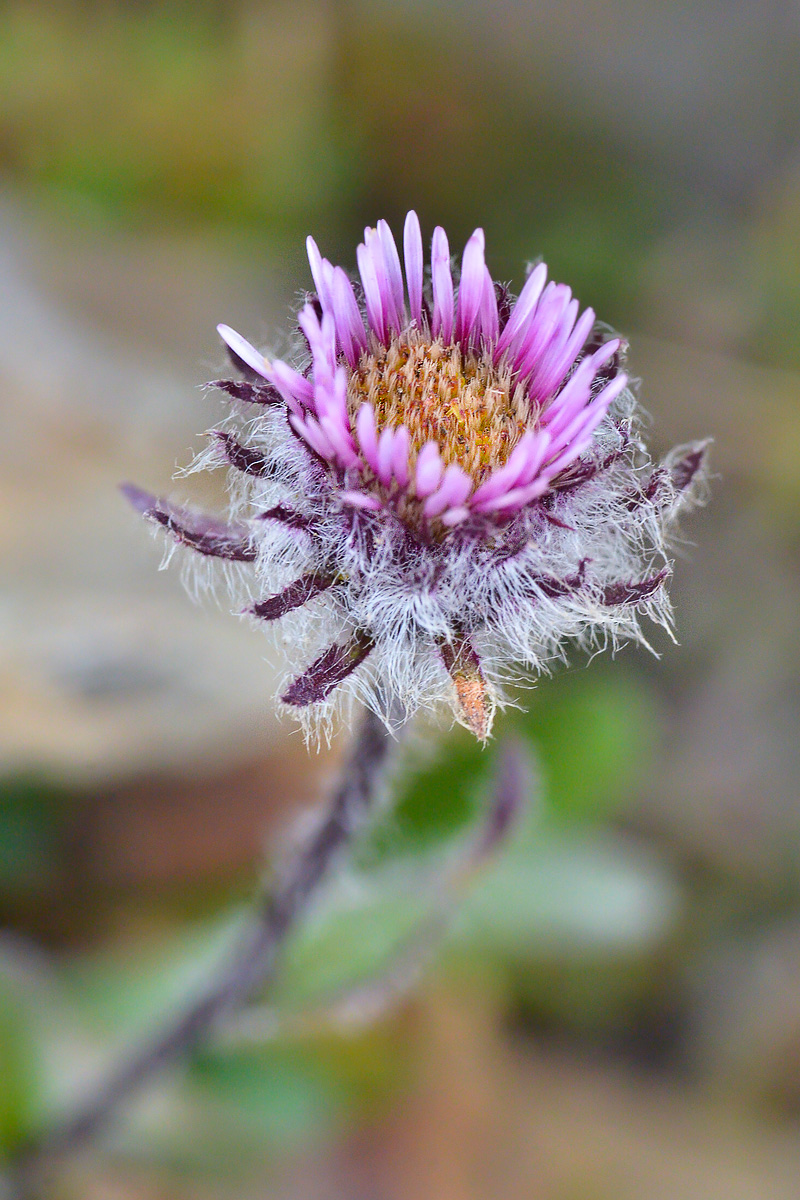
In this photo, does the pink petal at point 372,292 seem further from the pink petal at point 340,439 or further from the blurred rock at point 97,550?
the blurred rock at point 97,550

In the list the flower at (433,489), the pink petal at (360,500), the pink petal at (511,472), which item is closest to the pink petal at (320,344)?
the flower at (433,489)

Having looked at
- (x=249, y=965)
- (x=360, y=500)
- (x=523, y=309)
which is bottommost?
(x=249, y=965)

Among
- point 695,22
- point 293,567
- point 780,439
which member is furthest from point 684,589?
point 695,22

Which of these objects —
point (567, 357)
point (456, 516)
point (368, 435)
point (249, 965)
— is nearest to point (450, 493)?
point (456, 516)

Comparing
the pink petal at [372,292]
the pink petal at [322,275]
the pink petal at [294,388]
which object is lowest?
the pink petal at [294,388]

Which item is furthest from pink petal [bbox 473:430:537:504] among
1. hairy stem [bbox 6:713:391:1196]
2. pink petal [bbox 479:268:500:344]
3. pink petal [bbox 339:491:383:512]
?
hairy stem [bbox 6:713:391:1196]

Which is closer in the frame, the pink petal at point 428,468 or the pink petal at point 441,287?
the pink petal at point 428,468

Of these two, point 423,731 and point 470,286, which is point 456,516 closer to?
point 470,286

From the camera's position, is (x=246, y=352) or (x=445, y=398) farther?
(x=445, y=398)

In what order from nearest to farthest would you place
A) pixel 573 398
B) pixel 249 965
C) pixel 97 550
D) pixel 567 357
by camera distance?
pixel 573 398
pixel 567 357
pixel 249 965
pixel 97 550
